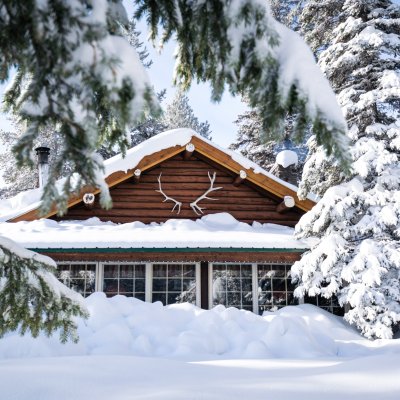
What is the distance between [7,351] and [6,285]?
3661 mm

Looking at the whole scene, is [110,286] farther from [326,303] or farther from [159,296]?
[326,303]

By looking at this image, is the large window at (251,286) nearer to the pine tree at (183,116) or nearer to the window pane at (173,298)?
the window pane at (173,298)

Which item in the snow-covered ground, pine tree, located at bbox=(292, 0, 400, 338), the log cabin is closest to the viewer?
the snow-covered ground

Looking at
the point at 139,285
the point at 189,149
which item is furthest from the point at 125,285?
the point at 189,149

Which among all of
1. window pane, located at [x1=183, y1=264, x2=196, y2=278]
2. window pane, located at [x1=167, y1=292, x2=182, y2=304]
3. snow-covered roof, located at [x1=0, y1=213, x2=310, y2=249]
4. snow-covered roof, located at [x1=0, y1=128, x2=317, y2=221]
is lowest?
window pane, located at [x1=167, y1=292, x2=182, y2=304]

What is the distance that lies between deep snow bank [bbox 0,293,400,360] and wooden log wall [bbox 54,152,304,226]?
10.6ft

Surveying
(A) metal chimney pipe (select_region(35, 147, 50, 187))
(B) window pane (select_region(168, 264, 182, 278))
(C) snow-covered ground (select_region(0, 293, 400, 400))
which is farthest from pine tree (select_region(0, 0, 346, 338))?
(A) metal chimney pipe (select_region(35, 147, 50, 187))

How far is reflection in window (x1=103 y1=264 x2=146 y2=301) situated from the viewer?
38.5 ft

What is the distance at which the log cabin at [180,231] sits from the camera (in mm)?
10820

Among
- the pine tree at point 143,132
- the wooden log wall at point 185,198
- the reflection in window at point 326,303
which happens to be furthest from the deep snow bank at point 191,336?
the pine tree at point 143,132

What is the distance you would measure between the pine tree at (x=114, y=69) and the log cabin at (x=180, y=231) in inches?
313

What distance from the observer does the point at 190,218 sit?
502 inches

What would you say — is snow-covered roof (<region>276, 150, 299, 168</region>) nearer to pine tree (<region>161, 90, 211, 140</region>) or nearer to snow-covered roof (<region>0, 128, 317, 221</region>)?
snow-covered roof (<region>0, 128, 317, 221</region>)

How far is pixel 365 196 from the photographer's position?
9.74 metres
